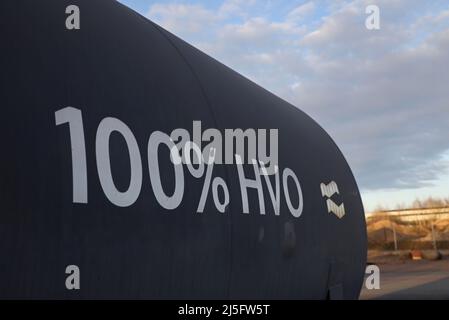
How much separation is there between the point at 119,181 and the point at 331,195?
14.4 ft

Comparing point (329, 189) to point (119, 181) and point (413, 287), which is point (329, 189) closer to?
point (119, 181)

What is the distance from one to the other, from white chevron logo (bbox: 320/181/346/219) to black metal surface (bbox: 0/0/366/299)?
35.3 inches

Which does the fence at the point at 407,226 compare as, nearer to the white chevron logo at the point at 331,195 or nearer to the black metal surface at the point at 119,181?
the white chevron logo at the point at 331,195

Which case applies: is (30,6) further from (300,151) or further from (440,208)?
(440,208)

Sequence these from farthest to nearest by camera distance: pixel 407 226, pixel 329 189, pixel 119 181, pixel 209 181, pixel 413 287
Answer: pixel 407 226 < pixel 413 287 < pixel 329 189 < pixel 209 181 < pixel 119 181

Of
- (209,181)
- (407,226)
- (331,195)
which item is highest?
(209,181)

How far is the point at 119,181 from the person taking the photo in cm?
318

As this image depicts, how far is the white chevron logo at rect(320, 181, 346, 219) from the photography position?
263 inches

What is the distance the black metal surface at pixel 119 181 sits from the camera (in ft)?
8.59

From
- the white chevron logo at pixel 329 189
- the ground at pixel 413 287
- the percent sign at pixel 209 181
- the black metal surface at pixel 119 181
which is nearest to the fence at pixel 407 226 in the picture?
the ground at pixel 413 287

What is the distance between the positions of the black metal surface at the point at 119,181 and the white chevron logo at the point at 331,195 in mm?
896

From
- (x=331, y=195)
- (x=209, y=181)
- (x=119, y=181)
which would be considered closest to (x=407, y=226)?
(x=331, y=195)

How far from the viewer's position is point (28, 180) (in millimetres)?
2594
